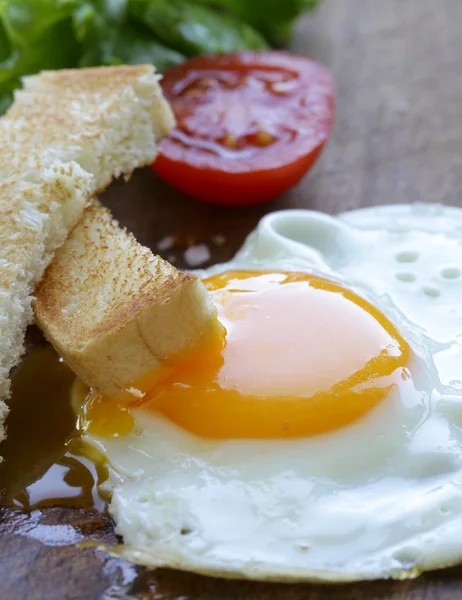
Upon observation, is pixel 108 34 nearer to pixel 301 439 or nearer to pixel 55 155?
pixel 55 155

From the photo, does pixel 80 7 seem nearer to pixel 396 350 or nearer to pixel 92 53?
pixel 92 53

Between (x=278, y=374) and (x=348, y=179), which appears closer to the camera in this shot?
(x=278, y=374)

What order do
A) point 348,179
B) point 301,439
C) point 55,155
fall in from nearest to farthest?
point 301,439 < point 55,155 < point 348,179

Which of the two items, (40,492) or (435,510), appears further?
(40,492)

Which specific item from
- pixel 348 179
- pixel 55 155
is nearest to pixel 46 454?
pixel 55 155

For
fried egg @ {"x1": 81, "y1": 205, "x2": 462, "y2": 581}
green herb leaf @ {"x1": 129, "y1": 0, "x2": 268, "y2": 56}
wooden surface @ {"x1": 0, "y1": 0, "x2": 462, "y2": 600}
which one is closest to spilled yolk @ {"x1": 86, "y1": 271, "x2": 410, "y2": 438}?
fried egg @ {"x1": 81, "y1": 205, "x2": 462, "y2": 581}

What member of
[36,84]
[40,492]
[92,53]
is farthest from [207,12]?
[40,492]

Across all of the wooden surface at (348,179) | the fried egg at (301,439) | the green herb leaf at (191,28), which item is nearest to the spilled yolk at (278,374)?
the fried egg at (301,439)
